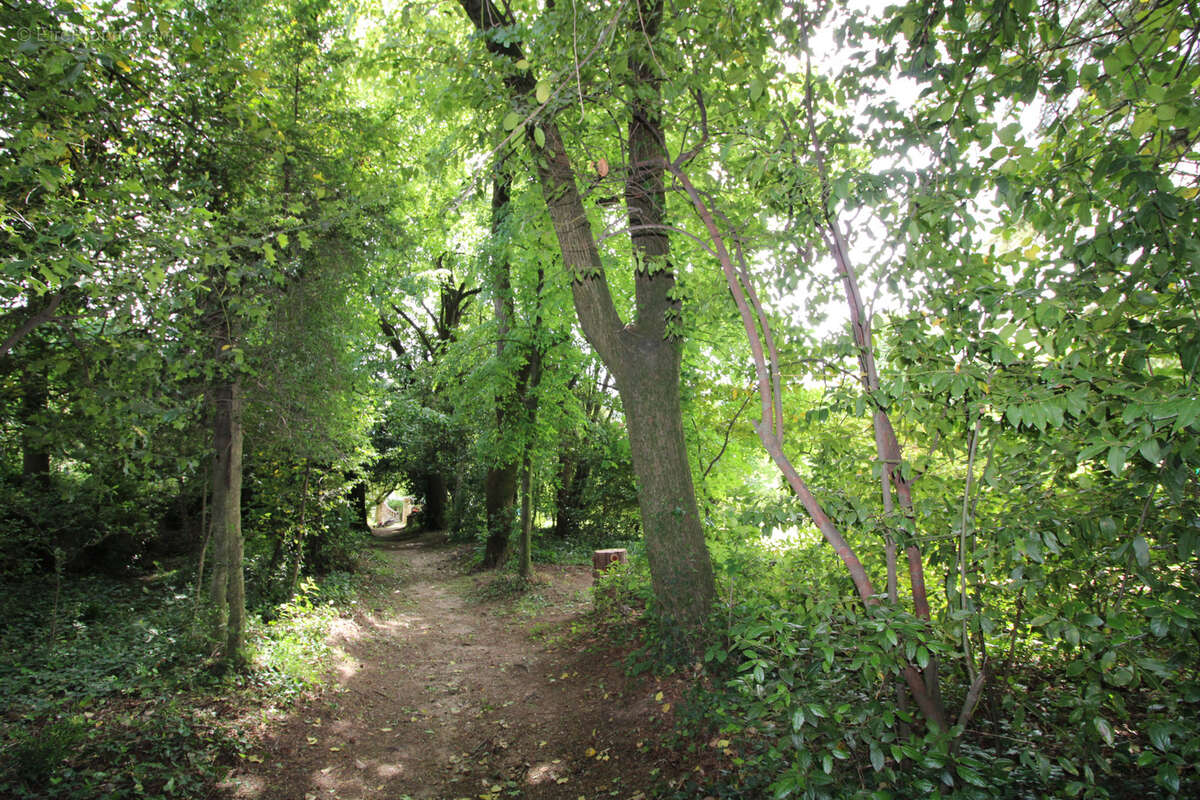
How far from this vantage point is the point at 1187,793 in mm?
2385

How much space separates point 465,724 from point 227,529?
2866mm

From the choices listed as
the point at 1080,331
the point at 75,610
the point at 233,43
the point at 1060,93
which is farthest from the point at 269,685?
the point at 1060,93

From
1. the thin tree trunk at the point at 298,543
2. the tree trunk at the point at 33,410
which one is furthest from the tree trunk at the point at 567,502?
the tree trunk at the point at 33,410

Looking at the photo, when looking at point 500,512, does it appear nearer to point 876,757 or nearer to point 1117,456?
point 876,757

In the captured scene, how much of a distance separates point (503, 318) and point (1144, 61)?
980 centimetres

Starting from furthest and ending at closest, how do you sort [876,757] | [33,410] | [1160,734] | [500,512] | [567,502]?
[567,502], [500,512], [33,410], [876,757], [1160,734]

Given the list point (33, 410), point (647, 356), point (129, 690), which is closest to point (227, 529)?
point (129, 690)

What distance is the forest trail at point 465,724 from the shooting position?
4.35 metres

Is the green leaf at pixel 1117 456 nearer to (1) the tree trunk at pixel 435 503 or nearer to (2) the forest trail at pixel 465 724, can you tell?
(2) the forest trail at pixel 465 724

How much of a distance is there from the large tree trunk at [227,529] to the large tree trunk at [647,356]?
346 cm

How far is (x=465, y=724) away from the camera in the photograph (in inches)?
220

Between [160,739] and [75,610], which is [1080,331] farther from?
[75,610]

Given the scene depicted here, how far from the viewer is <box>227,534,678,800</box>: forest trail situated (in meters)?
4.35

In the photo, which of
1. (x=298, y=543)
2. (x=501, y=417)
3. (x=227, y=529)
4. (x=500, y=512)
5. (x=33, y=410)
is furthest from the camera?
(x=500, y=512)
